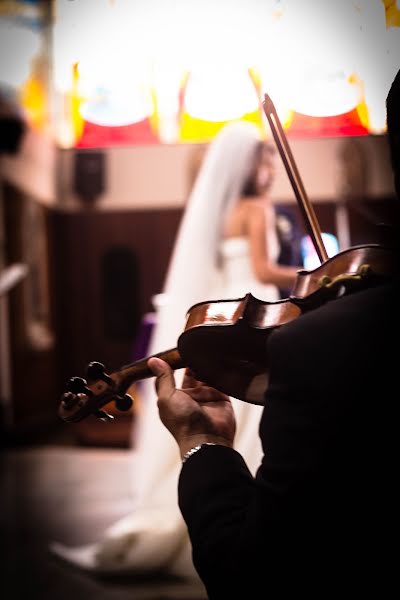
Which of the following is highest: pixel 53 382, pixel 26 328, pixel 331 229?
pixel 331 229

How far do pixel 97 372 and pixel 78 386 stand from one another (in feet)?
0.14

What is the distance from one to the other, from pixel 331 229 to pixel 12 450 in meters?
4.24

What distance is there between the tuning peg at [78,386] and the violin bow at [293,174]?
446mm

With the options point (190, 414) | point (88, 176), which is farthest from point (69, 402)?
point (88, 176)

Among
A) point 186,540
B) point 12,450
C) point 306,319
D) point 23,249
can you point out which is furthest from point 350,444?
point 23,249

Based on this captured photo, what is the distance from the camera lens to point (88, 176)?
847 cm

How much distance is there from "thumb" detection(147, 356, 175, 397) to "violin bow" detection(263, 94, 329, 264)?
0.30 meters

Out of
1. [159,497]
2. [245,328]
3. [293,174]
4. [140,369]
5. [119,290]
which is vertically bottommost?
[119,290]

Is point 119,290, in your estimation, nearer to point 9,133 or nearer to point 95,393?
point 9,133

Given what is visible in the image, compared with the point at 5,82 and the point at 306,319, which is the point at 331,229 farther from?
the point at 306,319

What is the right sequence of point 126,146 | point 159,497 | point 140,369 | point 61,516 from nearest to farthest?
point 140,369, point 159,497, point 61,516, point 126,146

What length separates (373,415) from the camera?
82cm

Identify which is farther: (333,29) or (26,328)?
(26,328)

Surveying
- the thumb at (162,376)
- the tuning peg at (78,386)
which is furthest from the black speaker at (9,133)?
the thumb at (162,376)
